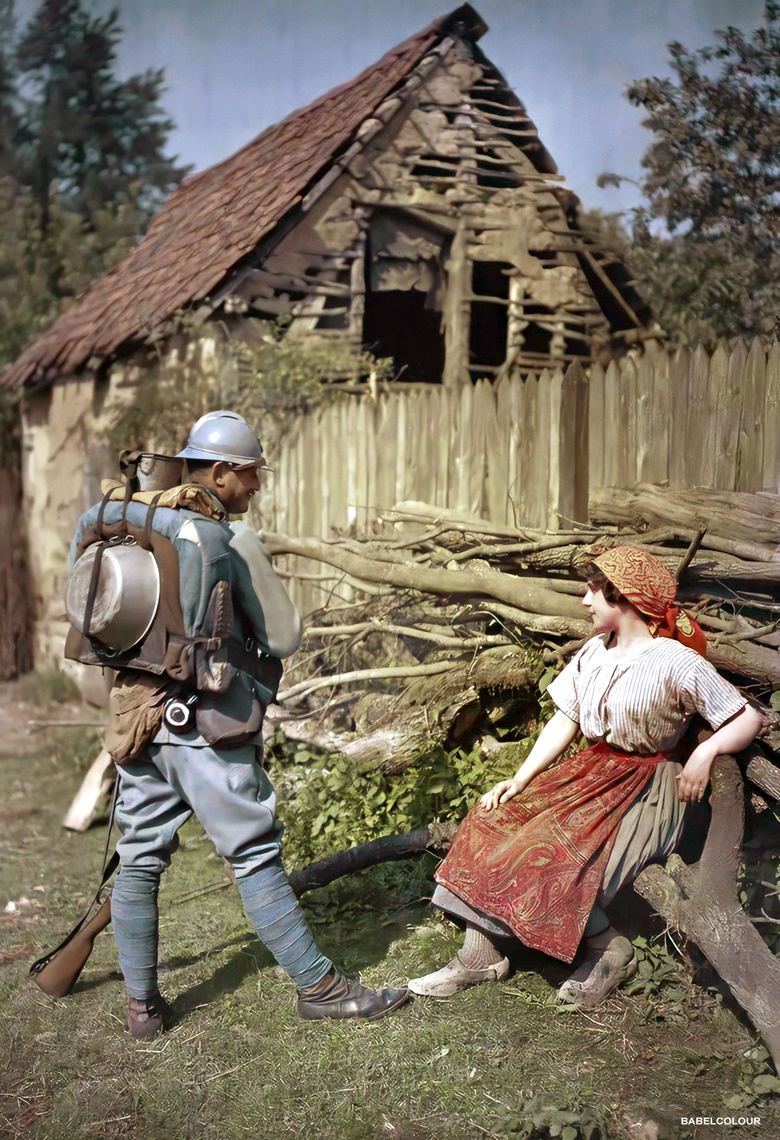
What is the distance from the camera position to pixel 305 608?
19.3ft

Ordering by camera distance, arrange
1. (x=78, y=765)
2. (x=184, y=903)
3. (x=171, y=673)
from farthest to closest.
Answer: (x=78, y=765) → (x=184, y=903) → (x=171, y=673)

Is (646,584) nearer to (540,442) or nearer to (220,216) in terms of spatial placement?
(540,442)

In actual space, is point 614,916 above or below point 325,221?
below

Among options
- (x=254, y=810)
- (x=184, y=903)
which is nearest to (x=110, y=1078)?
(x=254, y=810)

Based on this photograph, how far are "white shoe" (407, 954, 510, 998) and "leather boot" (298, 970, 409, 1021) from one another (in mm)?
114

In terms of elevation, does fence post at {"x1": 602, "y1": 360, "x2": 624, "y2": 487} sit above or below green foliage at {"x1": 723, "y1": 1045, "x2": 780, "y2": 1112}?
above

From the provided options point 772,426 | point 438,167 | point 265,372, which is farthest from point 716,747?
point 265,372

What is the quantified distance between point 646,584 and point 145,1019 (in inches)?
82.2

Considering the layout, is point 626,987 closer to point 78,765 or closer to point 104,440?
point 78,765

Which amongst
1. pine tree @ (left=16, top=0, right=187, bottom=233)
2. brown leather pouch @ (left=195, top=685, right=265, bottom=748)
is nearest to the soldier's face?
brown leather pouch @ (left=195, top=685, right=265, bottom=748)

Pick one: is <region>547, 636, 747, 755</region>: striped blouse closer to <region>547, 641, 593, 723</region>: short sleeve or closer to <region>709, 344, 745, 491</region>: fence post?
<region>547, 641, 593, 723</region>: short sleeve

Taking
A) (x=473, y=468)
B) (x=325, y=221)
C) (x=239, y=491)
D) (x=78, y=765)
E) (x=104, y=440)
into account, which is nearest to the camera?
(x=239, y=491)

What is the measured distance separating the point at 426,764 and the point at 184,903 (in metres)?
1.19

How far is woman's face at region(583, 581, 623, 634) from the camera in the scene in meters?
3.01
